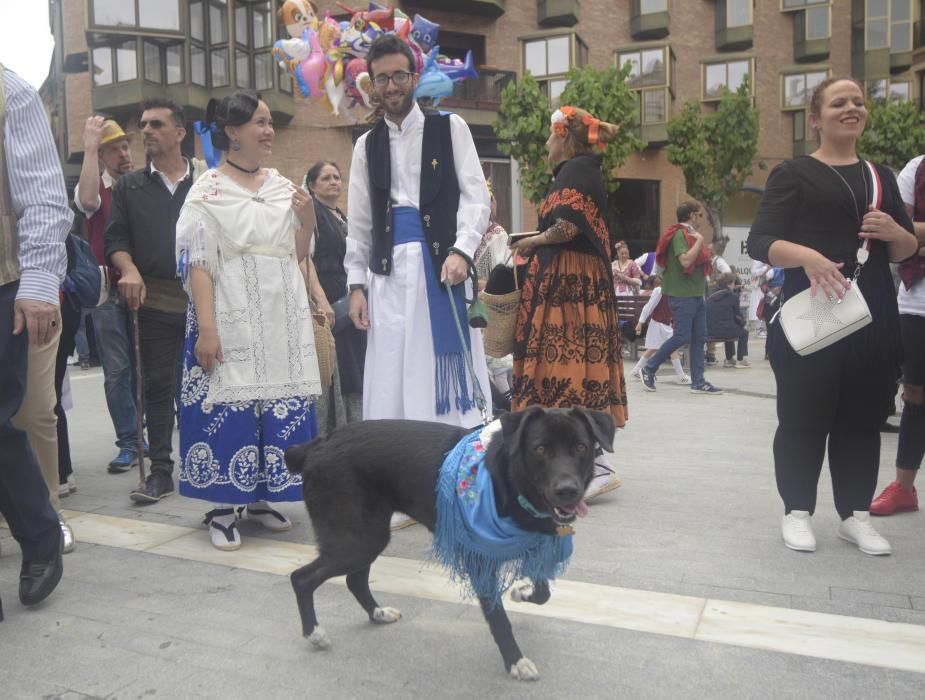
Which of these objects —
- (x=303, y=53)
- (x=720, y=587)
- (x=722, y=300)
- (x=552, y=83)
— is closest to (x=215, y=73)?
Answer: (x=552, y=83)

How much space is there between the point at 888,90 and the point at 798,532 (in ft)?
113

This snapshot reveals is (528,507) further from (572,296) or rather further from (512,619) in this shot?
(572,296)

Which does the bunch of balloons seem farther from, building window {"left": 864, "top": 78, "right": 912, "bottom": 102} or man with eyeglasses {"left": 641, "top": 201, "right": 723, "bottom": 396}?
building window {"left": 864, "top": 78, "right": 912, "bottom": 102}

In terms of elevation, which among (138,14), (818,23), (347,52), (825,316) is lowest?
(825,316)

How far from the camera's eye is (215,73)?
23.7 metres

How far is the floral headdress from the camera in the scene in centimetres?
446

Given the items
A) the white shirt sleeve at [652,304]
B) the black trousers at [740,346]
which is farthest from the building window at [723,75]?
the white shirt sleeve at [652,304]

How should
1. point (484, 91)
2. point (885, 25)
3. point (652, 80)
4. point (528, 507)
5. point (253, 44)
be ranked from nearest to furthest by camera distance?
point (528, 507)
point (253, 44)
point (484, 91)
point (652, 80)
point (885, 25)

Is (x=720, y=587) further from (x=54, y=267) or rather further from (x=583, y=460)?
(x=54, y=267)

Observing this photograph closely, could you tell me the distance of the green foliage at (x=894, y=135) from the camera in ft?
95.1

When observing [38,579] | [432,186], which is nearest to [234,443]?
[38,579]

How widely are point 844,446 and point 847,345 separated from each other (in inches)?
18.7

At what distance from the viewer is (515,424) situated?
2447 millimetres

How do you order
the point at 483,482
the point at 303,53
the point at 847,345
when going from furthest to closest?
1. the point at 303,53
2. the point at 847,345
3. the point at 483,482
